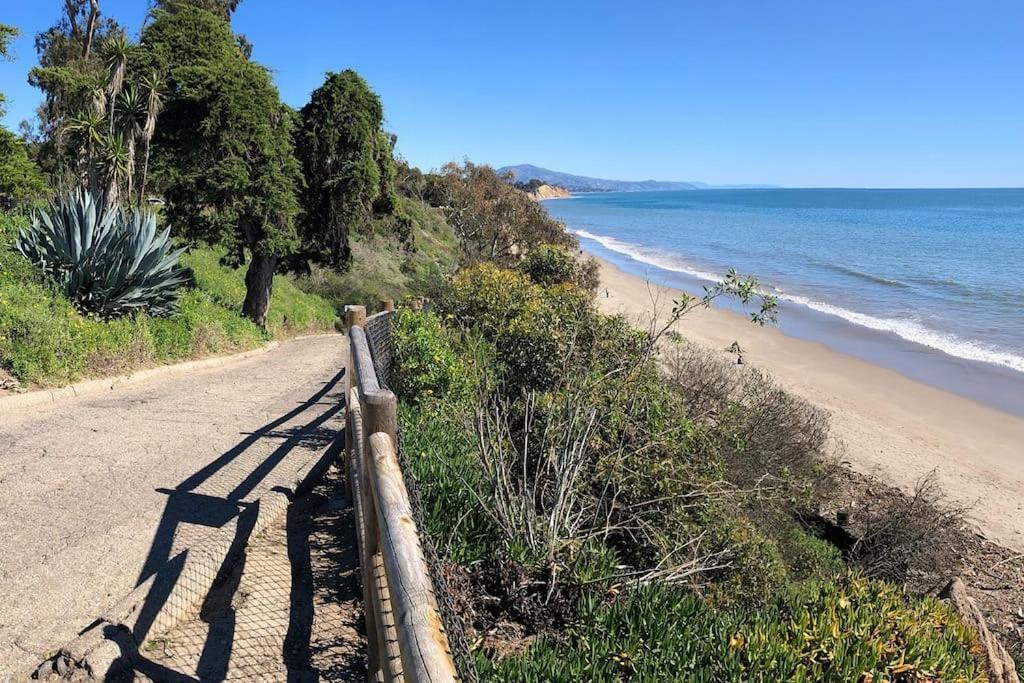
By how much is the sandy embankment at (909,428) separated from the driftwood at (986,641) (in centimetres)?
454

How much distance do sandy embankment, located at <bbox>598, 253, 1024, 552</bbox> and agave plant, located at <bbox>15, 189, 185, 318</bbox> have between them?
7046 mm

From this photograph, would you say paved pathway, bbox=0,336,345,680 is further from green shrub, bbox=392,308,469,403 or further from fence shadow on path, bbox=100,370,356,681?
green shrub, bbox=392,308,469,403

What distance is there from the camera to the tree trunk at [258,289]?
1570 cm

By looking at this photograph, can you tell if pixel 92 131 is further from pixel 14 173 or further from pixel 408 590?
pixel 408 590

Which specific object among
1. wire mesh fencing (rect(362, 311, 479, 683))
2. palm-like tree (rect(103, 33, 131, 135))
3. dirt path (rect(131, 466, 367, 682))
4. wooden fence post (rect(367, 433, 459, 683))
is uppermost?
palm-like tree (rect(103, 33, 131, 135))

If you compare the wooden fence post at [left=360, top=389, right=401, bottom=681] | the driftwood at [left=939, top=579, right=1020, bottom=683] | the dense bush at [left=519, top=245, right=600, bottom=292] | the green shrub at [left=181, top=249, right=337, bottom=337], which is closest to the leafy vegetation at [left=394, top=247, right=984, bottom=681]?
the driftwood at [left=939, top=579, right=1020, bottom=683]

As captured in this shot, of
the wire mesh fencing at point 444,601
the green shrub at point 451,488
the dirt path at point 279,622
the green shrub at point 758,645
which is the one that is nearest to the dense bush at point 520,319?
the green shrub at point 451,488

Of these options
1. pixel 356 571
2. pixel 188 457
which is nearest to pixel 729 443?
pixel 356 571

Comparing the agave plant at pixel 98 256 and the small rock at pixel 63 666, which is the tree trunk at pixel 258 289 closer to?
the agave plant at pixel 98 256

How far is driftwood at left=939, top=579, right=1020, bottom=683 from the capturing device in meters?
3.75

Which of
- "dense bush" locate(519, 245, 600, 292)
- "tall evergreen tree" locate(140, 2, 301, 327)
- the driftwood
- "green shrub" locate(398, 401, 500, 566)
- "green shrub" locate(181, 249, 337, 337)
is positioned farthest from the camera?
"green shrub" locate(181, 249, 337, 337)

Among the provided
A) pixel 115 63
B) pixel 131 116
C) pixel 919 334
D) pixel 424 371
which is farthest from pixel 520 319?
pixel 919 334

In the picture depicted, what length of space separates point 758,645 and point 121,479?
4.86m

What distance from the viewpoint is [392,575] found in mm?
2086
